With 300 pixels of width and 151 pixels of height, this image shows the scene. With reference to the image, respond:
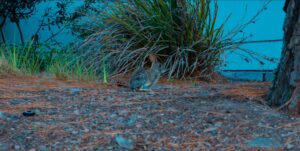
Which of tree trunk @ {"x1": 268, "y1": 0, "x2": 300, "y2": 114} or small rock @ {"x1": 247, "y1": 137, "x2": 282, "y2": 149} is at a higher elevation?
tree trunk @ {"x1": 268, "y1": 0, "x2": 300, "y2": 114}

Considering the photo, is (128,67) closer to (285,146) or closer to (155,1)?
(155,1)

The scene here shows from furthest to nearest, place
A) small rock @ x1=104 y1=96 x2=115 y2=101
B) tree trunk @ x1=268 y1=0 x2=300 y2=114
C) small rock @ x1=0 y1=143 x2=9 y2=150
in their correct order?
small rock @ x1=104 y1=96 x2=115 y2=101
tree trunk @ x1=268 y1=0 x2=300 y2=114
small rock @ x1=0 y1=143 x2=9 y2=150

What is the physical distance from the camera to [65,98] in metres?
3.44

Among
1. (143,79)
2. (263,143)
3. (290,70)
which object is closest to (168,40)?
(143,79)

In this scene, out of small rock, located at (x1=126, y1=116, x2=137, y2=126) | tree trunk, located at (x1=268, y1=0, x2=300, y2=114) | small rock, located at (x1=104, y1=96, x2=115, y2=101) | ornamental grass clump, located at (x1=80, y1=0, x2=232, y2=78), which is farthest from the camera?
ornamental grass clump, located at (x1=80, y1=0, x2=232, y2=78)

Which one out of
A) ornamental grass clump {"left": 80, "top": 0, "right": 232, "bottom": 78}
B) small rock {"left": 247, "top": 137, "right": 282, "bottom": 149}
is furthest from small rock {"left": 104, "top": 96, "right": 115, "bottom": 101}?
ornamental grass clump {"left": 80, "top": 0, "right": 232, "bottom": 78}

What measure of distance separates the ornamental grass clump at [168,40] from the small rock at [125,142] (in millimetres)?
2923

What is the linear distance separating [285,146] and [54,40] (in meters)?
6.93

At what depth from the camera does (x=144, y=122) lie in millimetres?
2717

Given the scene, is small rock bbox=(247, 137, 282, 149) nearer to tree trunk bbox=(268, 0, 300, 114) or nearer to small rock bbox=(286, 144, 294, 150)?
small rock bbox=(286, 144, 294, 150)

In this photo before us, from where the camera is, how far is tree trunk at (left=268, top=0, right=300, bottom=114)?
2.90 metres

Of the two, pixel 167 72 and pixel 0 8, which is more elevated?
pixel 0 8

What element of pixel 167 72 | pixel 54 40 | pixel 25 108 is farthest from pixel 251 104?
pixel 54 40

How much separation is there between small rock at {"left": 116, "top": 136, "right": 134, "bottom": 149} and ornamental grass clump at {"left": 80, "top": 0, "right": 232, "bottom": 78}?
2923mm
